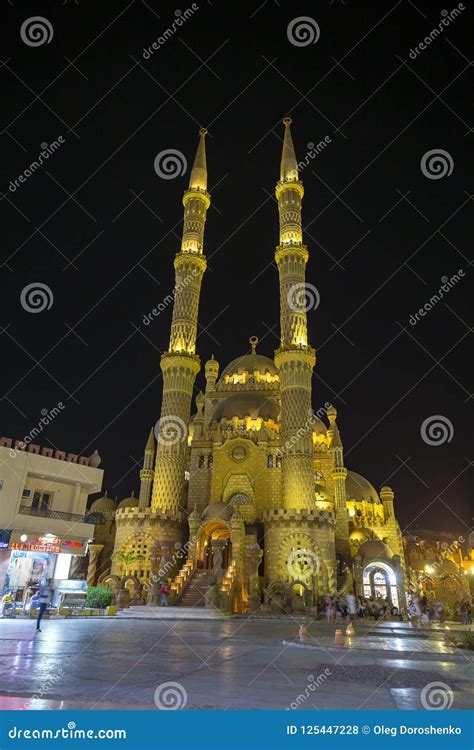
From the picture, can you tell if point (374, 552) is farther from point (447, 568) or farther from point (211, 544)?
point (447, 568)

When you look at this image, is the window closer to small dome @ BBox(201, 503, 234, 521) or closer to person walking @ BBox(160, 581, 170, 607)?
person walking @ BBox(160, 581, 170, 607)

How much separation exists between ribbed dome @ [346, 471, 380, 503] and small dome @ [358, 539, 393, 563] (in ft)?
38.0

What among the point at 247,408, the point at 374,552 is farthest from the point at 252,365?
the point at 374,552

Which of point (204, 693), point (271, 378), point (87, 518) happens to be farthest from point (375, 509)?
point (204, 693)

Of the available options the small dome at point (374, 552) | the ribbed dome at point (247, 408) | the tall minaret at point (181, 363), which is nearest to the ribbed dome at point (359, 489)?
the small dome at point (374, 552)

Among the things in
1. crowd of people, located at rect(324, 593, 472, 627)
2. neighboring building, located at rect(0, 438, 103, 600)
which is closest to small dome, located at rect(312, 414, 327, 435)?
crowd of people, located at rect(324, 593, 472, 627)

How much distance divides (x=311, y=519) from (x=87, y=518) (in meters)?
14.6

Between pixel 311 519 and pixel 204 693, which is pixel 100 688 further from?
pixel 311 519

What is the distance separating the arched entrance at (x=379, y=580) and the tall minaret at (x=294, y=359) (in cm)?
873

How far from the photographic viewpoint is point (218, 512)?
3472cm

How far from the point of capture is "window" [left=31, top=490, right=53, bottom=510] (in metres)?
27.1

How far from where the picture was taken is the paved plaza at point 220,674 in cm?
511

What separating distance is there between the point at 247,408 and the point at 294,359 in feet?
26.9

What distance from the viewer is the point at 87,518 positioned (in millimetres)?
29203
